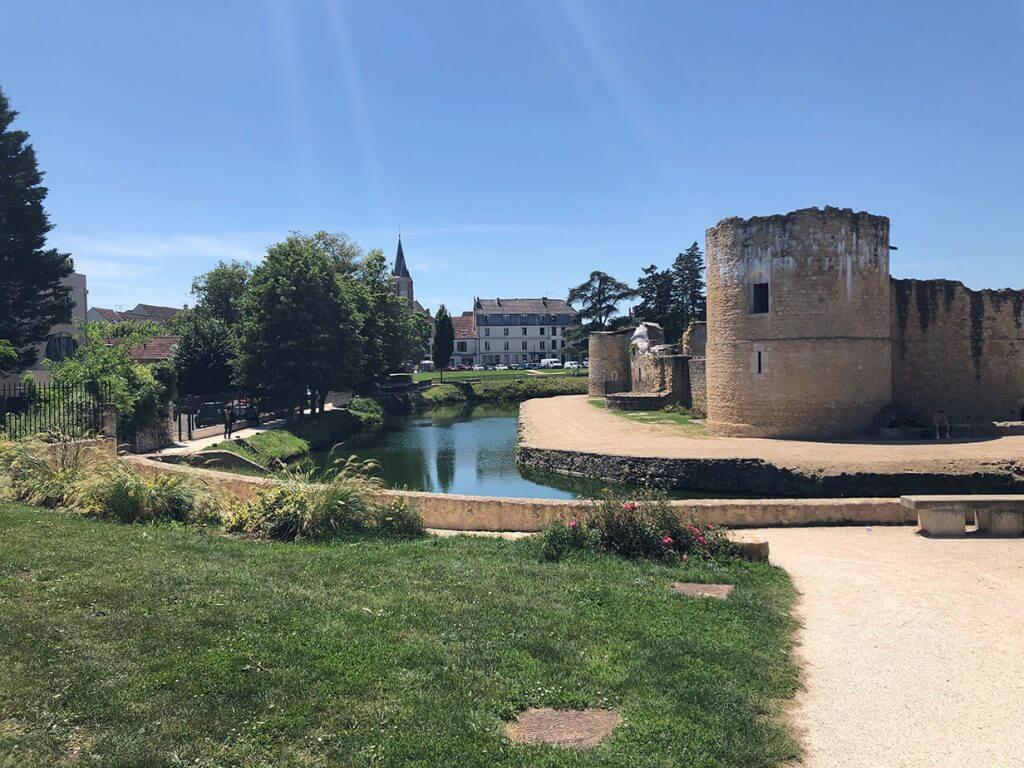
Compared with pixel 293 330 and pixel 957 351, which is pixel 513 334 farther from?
pixel 957 351

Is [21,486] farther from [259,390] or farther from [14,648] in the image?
[259,390]

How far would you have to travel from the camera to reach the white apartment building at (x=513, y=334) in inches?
3784

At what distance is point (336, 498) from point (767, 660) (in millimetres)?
5560

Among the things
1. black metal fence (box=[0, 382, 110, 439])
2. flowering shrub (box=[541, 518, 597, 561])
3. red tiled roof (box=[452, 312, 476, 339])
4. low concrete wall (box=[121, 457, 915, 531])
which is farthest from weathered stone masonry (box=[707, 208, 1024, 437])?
red tiled roof (box=[452, 312, 476, 339])

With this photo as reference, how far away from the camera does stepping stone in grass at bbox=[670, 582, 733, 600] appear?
6414mm

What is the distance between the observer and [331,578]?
631 cm

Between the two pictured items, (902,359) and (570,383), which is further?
(570,383)

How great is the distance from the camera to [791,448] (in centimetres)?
1959

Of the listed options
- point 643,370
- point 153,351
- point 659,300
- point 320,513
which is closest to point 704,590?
point 320,513

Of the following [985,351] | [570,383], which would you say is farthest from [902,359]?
[570,383]

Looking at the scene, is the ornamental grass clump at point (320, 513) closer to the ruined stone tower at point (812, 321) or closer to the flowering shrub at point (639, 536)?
the flowering shrub at point (639, 536)

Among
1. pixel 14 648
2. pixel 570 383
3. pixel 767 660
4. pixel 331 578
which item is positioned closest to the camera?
pixel 14 648

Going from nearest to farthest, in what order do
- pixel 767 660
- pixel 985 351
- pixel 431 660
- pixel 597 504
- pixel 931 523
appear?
pixel 431 660 < pixel 767 660 < pixel 597 504 < pixel 931 523 < pixel 985 351

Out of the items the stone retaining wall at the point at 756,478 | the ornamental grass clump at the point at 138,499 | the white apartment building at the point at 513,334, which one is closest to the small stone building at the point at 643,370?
the stone retaining wall at the point at 756,478
